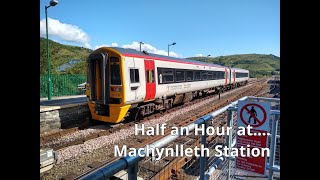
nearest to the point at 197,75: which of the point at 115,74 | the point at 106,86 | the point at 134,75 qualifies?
the point at 134,75

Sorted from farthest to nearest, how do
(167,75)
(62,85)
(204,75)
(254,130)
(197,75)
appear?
(62,85), (204,75), (197,75), (167,75), (254,130)

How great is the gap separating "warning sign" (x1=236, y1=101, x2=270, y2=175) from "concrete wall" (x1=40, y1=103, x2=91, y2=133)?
943 cm

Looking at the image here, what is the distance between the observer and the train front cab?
37.1 feet

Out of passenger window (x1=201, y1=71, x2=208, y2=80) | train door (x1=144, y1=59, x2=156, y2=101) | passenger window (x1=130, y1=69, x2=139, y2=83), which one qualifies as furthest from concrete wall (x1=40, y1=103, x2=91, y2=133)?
passenger window (x1=201, y1=71, x2=208, y2=80)

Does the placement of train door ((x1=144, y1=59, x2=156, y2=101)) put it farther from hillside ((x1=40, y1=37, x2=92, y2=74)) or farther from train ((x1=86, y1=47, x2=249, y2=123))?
hillside ((x1=40, y1=37, x2=92, y2=74))

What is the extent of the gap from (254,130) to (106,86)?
8.95 metres

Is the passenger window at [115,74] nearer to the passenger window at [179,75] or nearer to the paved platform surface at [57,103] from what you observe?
the paved platform surface at [57,103]

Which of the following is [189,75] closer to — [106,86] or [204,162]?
[106,86]

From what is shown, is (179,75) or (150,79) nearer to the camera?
(150,79)

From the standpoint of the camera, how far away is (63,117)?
11891mm

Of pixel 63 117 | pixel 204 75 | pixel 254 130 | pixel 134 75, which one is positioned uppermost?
pixel 204 75

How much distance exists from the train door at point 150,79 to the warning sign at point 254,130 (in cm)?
911

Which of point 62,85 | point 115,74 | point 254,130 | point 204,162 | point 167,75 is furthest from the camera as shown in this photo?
point 62,85
